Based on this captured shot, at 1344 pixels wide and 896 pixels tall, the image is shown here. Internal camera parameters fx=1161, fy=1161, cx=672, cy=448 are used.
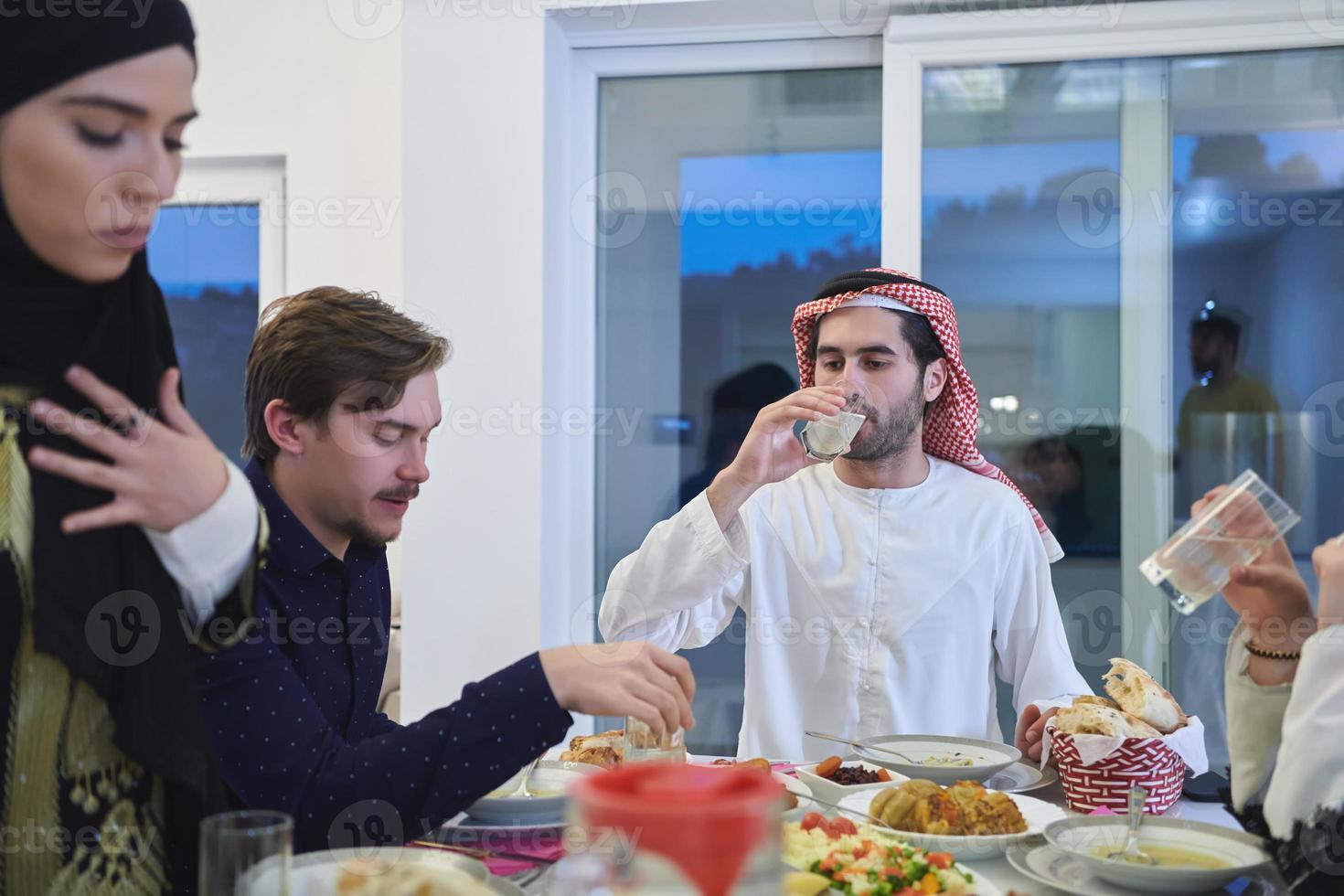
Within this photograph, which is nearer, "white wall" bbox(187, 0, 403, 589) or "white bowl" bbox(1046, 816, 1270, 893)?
"white bowl" bbox(1046, 816, 1270, 893)

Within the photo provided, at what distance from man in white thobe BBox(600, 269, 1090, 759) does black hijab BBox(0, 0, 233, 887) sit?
1.36 metres

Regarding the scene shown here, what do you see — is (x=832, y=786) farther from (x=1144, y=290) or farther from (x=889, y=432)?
(x=1144, y=290)

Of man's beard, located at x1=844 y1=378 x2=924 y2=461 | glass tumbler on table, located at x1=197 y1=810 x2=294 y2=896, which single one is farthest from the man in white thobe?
glass tumbler on table, located at x1=197 y1=810 x2=294 y2=896

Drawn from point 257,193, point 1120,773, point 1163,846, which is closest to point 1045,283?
point 1120,773

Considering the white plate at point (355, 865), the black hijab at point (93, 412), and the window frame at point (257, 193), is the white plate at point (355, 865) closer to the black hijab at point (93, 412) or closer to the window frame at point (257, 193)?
the black hijab at point (93, 412)

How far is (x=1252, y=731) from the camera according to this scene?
1409mm

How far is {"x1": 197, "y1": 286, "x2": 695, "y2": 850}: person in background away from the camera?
4.45ft

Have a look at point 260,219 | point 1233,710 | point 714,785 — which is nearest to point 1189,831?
point 1233,710

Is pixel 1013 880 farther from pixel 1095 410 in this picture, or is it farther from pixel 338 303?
pixel 1095 410

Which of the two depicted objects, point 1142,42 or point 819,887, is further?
point 1142,42

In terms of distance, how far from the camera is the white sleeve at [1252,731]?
1376 millimetres

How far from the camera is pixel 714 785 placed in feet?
2.29

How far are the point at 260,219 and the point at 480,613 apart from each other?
1.58 meters

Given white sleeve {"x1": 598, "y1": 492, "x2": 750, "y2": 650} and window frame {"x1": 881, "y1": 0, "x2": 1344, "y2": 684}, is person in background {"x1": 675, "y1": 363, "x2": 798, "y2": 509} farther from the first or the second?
white sleeve {"x1": 598, "y1": 492, "x2": 750, "y2": 650}
